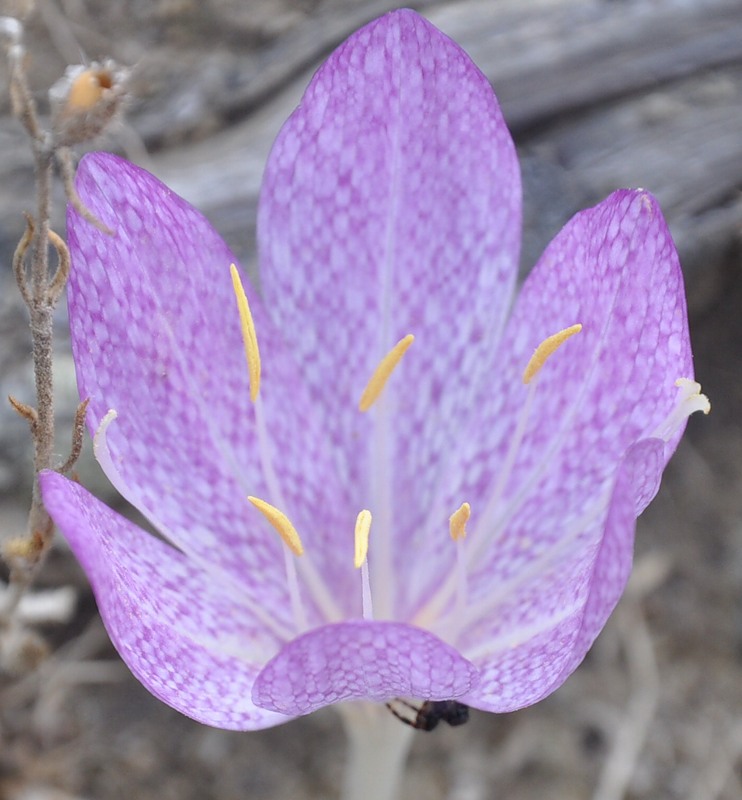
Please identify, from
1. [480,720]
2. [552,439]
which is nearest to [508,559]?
[552,439]

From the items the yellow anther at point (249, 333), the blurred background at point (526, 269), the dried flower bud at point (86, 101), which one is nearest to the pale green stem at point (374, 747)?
the yellow anther at point (249, 333)

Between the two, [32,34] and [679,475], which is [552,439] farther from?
[32,34]

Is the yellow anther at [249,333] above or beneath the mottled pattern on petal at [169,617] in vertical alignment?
above

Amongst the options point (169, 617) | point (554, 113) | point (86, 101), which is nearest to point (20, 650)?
point (169, 617)

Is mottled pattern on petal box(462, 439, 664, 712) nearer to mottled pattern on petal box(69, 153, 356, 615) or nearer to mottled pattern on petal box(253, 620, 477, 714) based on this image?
mottled pattern on petal box(253, 620, 477, 714)

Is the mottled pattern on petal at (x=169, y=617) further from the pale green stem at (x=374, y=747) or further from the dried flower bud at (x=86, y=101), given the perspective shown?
the dried flower bud at (x=86, y=101)

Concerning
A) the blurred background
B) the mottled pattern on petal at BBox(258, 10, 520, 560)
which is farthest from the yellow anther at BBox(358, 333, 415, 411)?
the blurred background

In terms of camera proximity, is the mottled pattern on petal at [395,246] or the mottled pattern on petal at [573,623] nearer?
the mottled pattern on petal at [573,623]
